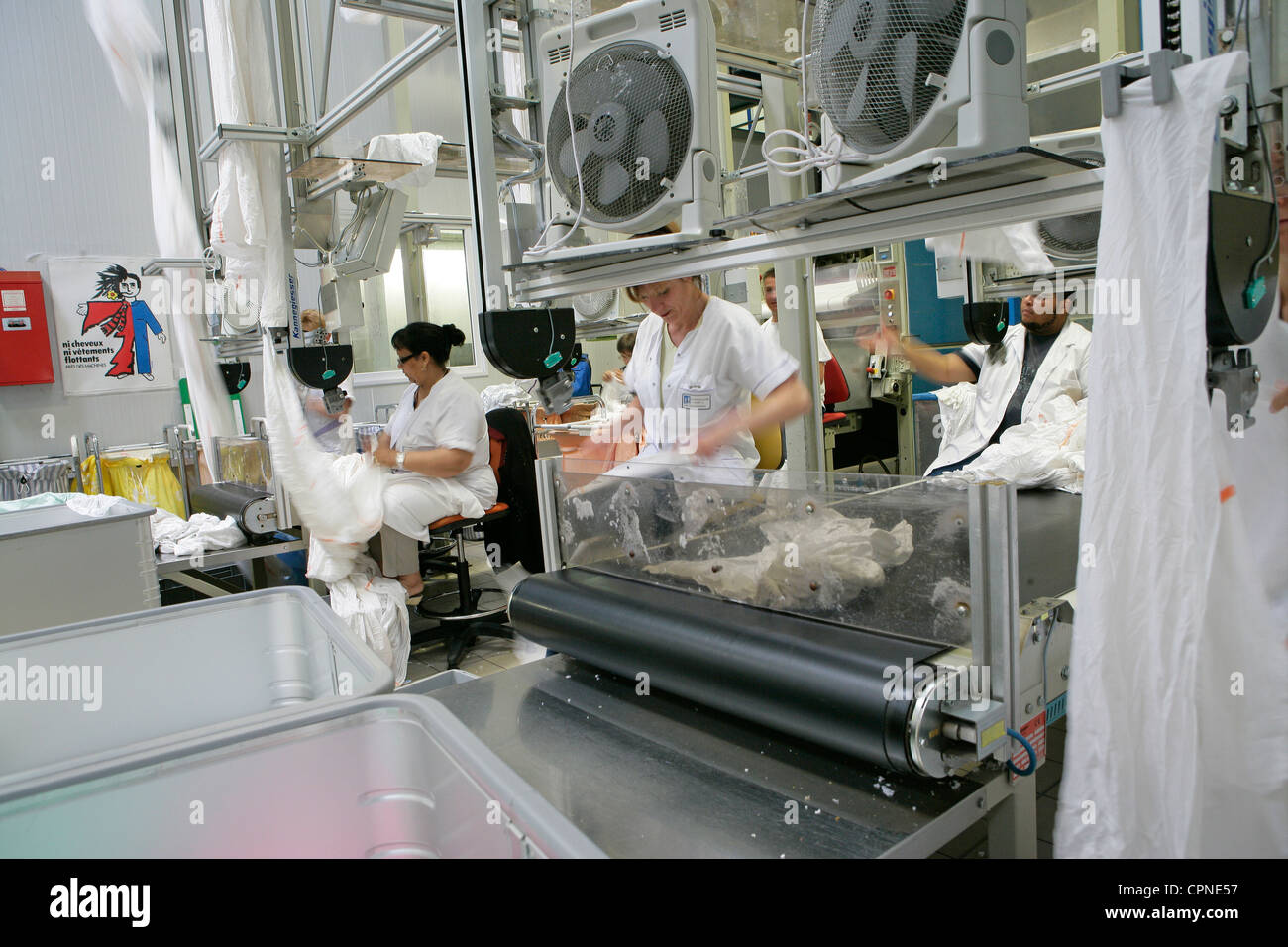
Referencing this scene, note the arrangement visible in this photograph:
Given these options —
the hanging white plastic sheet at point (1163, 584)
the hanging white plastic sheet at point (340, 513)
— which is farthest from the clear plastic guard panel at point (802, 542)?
the hanging white plastic sheet at point (340, 513)

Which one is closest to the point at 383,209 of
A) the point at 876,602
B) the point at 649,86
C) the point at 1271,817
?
the point at 649,86

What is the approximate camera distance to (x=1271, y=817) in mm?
1078

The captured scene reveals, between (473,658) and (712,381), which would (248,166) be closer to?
(712,381)

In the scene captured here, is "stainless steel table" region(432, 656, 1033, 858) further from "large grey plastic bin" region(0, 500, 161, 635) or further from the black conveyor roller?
"large grey plastic bin" region(0, 500, 161, 635)

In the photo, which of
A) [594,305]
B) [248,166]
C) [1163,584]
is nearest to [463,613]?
[594,305]

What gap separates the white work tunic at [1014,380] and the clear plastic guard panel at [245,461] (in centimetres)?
290

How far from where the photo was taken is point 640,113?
65.8 inches

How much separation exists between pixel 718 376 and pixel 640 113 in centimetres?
85

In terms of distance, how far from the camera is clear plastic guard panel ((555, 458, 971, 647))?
121 cm

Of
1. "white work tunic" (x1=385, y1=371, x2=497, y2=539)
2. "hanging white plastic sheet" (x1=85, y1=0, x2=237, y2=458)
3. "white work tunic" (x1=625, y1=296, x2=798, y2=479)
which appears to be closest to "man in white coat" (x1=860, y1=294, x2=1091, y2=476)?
"white work tunic" (x1=625, y1=296, x2=798, y2=479)

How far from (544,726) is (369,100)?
2.09 metres

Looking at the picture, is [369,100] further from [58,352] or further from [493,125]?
[58,352]

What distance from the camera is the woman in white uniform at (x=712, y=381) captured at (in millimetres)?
2264

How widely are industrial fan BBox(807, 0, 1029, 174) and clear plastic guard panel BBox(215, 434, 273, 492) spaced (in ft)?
10.3
